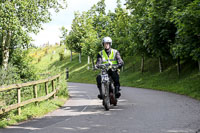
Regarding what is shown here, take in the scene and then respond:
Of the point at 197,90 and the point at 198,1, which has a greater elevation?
the point at 198,1

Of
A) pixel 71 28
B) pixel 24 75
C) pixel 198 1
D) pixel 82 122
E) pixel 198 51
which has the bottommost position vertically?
pixel 82 122

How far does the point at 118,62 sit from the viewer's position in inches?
343

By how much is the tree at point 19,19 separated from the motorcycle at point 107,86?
10.2 meters

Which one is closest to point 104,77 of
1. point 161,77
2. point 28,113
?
point 28,113

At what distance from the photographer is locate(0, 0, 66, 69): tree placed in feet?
58.7

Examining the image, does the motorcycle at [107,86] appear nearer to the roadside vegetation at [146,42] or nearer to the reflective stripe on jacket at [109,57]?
Answer: the reflective stripe on jacket at [109,57]

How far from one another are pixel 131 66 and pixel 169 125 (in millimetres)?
30048

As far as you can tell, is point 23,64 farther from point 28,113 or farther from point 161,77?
point 161,77

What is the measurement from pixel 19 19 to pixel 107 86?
13733mm

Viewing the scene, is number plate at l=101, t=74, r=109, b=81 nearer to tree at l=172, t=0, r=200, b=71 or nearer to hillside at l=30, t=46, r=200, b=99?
hillside at l=30, t=46, r=200, b=99

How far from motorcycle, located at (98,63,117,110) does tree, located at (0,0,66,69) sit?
33.5ft

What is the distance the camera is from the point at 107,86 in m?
8.34

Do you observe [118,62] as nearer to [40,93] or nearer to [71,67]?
[40,93]

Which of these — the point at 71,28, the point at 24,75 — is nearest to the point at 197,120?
the point at 24,75
